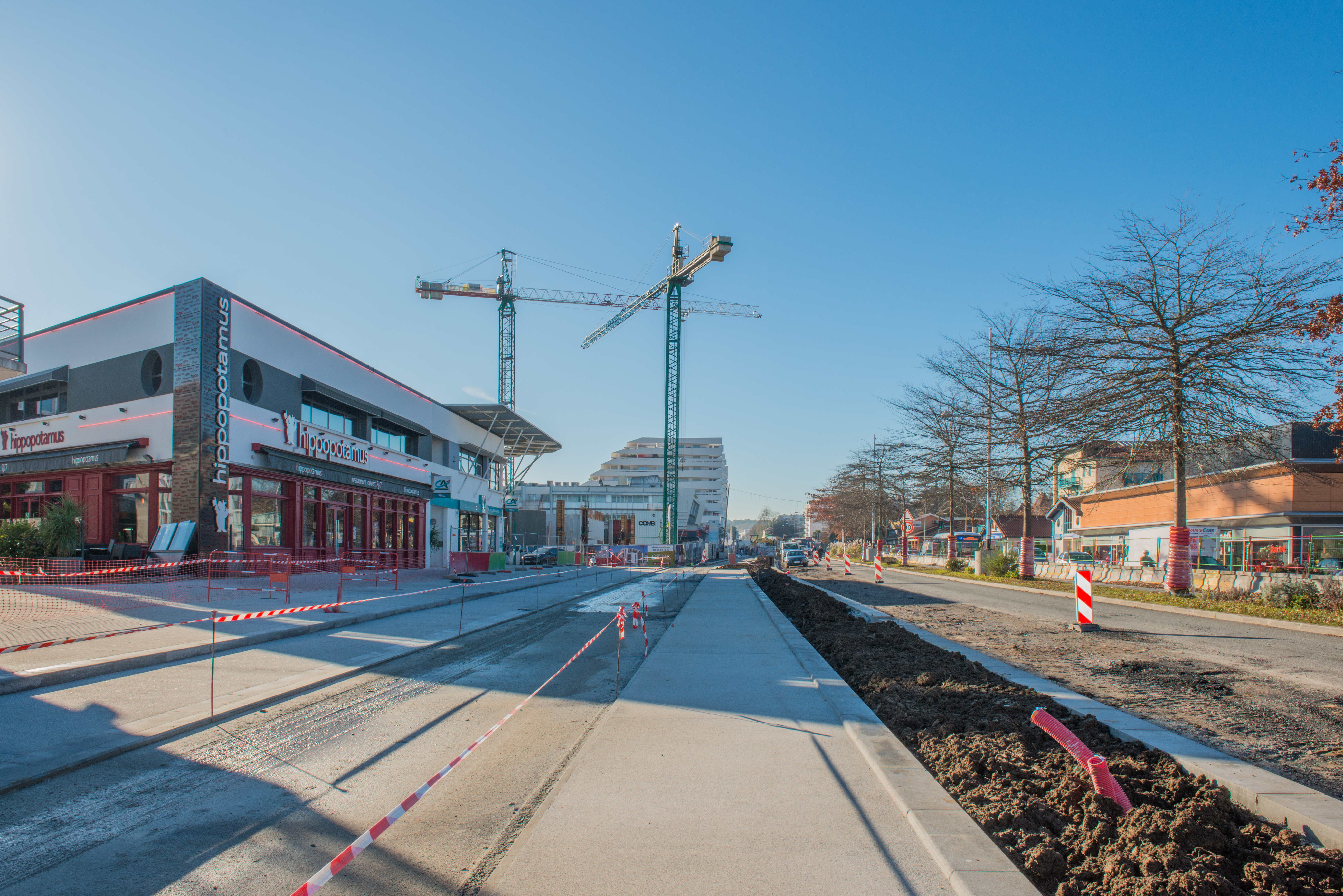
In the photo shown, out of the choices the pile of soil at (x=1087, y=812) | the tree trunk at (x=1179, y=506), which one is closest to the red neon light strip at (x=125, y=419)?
the pile of soil at (x=1087, y=812)

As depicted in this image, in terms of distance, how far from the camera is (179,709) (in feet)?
24.5

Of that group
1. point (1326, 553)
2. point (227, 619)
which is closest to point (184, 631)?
point (227, 619)

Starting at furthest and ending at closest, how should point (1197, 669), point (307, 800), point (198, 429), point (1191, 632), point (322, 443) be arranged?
point (322, 443) < point (198, 429) < point (1191, 632) < point (1197, 669) < point (307, 800)

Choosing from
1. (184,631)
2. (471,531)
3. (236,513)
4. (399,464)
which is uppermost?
(399,464)

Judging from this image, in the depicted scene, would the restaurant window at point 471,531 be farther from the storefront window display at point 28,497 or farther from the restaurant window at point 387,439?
the storefront window display at point 28,497

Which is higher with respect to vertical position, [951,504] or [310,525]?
[951,504]

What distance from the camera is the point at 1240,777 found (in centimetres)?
478

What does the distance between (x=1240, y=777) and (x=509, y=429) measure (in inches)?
1813

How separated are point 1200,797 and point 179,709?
8.63 m

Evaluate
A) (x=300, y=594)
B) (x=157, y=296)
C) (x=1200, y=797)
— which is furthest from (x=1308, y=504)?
(x=157, y=296)

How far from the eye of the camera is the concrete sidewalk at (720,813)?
3637 millimetres

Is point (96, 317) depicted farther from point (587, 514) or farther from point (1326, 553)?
point (587, 514)

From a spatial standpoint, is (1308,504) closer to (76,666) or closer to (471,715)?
(471,715)

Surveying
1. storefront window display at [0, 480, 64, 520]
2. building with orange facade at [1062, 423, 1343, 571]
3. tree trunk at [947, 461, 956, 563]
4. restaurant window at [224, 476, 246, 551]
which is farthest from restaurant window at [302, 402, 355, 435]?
building with orange facade at [1062, 423, 1343, 571]
